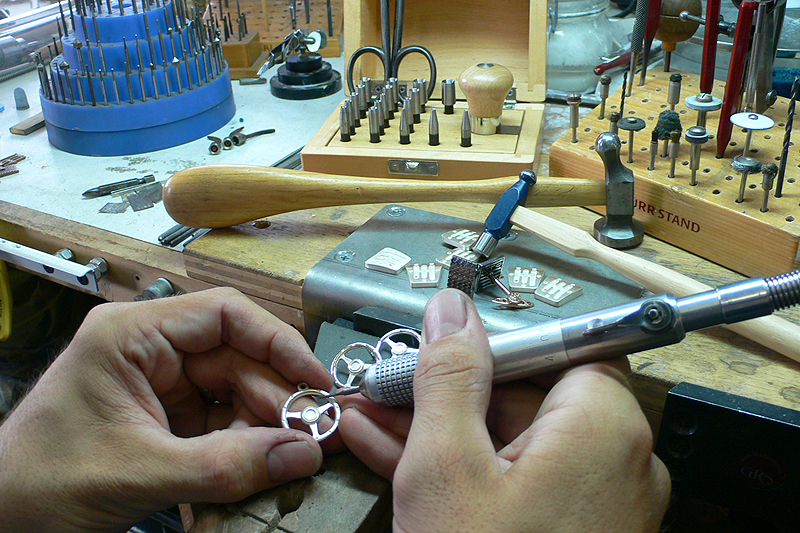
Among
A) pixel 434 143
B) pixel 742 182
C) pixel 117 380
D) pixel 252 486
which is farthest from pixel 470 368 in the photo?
pixel 434 143

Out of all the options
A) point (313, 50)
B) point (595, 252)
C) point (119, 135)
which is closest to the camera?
point (595, 252)

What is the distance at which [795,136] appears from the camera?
35.2 inches

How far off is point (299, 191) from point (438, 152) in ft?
0.79

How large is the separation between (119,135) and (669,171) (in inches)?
38.0

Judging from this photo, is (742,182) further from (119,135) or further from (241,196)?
(119,135)

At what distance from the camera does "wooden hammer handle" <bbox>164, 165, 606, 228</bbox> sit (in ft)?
2.79

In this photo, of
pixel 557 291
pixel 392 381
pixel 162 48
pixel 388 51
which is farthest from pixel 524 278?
pixel 162 48

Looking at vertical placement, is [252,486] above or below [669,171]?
below

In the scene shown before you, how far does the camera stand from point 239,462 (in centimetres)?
51

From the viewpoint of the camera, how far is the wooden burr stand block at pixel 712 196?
75 cm

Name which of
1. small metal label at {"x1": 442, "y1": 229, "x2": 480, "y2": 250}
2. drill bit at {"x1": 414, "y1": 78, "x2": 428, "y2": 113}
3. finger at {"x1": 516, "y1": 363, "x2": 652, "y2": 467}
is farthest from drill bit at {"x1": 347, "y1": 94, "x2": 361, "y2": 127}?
finger at {"x1": 516, "y1": 363, "x2": 652, "y2": 467}

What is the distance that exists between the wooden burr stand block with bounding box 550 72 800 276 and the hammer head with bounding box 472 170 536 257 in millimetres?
177

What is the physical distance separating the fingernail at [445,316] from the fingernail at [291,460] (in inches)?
5.3

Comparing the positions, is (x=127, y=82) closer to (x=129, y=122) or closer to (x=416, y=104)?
(x=129, y=122)
